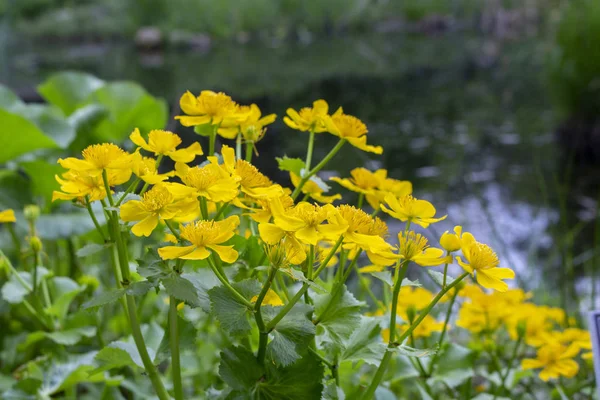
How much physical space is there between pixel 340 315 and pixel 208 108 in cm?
20

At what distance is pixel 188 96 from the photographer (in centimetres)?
51

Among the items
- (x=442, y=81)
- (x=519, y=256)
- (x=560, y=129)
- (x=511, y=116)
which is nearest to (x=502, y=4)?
(x=442, y=81)

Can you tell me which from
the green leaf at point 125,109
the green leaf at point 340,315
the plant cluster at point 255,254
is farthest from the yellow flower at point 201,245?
the green leaf at point 125,109

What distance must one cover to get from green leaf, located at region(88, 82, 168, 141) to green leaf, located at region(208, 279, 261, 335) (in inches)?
46.3

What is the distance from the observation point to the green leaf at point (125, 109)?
60.9 inches

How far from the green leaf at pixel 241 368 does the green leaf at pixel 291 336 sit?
0.06ft

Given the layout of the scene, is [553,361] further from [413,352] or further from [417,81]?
[417,81]

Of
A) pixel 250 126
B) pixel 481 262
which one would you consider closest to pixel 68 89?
pixel 250 126

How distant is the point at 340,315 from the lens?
49cm

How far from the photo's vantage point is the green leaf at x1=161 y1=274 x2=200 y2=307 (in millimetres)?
410

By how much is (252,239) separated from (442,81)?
841cm

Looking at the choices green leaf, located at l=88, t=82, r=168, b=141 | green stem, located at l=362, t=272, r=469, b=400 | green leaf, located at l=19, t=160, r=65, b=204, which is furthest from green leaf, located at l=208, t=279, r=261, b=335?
green leaf, located at l=88, t=82, r=168, b=141

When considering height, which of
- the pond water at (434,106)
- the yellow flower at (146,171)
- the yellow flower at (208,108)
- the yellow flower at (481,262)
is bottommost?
the yellow flower at (146,171)

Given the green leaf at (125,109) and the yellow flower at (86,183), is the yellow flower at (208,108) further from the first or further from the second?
the green leaf at (125,109)
